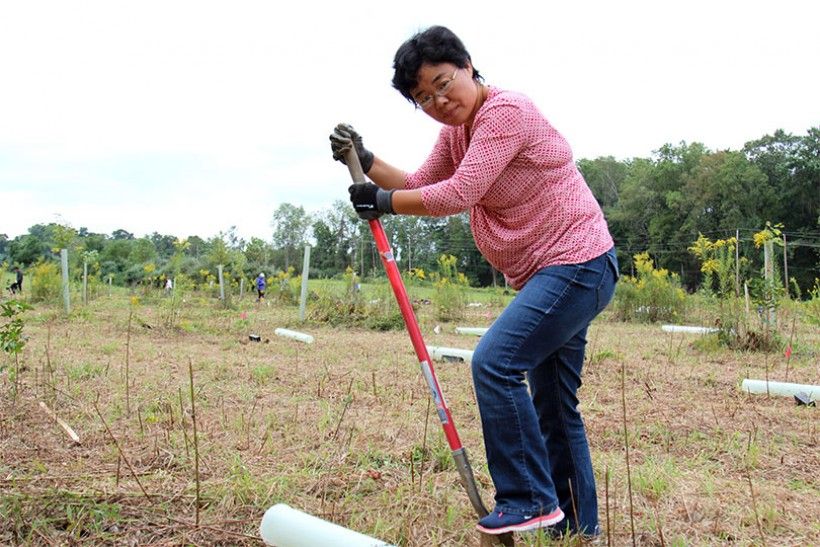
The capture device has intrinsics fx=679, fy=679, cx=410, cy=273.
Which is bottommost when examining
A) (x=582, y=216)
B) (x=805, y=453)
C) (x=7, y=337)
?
(x=805, y=453)

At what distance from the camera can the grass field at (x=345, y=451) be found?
2.10 meters

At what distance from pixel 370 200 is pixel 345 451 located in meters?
1.23

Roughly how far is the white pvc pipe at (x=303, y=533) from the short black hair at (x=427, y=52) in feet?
4.10

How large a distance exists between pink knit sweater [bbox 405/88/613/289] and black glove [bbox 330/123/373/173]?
0.49 meters

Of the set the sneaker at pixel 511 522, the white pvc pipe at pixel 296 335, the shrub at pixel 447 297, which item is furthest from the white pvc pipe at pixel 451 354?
the shrub at pixel 447 297

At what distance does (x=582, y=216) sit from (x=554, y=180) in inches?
5.1

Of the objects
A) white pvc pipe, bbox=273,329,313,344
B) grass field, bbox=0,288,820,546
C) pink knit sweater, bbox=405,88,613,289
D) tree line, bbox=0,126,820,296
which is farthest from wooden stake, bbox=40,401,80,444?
tree line, bbox=0,126,820,296

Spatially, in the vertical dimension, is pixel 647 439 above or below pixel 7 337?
below

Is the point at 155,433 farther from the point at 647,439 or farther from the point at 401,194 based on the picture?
the point at 647,439

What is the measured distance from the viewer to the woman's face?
6.24ft

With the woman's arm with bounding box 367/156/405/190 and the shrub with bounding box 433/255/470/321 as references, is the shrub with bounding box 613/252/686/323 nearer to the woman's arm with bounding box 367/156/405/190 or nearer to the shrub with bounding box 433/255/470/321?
the shrub with bounding box 433/255/470/321

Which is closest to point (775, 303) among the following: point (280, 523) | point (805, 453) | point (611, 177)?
point (805, 453)

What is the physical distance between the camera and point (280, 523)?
1.89m

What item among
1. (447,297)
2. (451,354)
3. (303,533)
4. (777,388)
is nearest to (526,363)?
(303,533)
